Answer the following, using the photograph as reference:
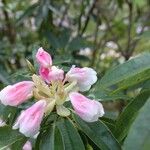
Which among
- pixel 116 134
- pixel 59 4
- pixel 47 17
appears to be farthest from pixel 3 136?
pixel 59 4

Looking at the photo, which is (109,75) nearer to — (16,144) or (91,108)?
(91,108)

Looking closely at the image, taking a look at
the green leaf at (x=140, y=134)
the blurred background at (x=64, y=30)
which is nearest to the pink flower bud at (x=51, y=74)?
the green leaf at (x=140, y=134)

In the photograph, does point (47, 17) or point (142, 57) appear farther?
point (47, 17)

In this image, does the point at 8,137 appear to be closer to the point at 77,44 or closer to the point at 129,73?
the point at 129,73

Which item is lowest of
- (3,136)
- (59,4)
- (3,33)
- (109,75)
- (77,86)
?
(3,33)

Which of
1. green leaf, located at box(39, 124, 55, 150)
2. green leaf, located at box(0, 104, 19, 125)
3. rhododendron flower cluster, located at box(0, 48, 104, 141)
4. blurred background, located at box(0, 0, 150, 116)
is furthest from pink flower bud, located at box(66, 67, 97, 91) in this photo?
blurred background, located at box(0, 0, 150, 116)
